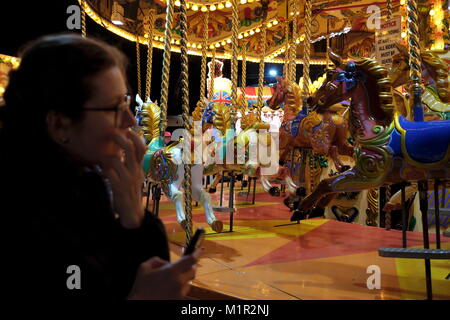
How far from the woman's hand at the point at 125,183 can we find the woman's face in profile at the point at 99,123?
0.07 ft

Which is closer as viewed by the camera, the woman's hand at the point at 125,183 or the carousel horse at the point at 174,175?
the woman's hand at the point at 125,183

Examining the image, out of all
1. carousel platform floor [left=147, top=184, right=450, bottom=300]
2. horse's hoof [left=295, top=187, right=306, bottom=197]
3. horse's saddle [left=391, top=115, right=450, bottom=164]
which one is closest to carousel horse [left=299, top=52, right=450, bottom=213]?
horse's saddle [left=391, top=115, right=450, bottom=164]

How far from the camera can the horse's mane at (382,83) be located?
2861 millimetres

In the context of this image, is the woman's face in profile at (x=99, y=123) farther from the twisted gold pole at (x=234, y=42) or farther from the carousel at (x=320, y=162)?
the twisted gold pole at (x=234, y=42)

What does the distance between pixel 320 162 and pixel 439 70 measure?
3325 millimetres

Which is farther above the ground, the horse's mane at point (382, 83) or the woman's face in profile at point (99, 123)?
the horse's mane at point (382, 83)

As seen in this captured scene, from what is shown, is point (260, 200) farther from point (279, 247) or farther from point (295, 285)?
point (295, 285)

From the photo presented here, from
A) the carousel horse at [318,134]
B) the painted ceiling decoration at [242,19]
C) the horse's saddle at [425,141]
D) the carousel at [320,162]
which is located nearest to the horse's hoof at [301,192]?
the carousel at [320,162]

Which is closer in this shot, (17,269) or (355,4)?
(17,269)

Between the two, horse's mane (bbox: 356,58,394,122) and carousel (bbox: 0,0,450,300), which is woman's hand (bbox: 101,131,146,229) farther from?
horse's mane (bbox: 356,58,394,122)

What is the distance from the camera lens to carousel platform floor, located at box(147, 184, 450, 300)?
8.04 feet

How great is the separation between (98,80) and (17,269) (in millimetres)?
433

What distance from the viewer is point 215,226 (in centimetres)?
363
